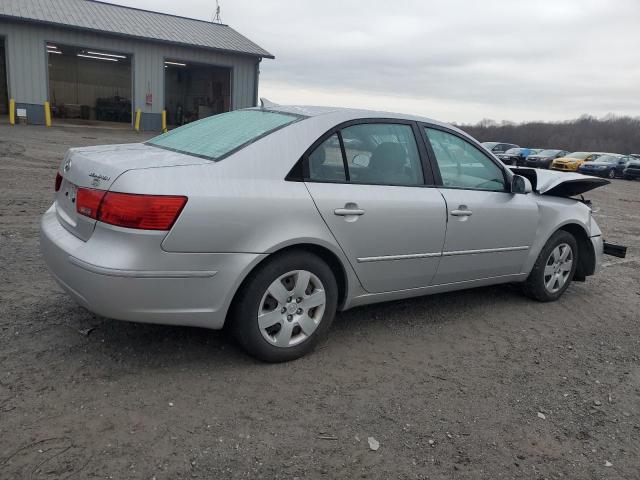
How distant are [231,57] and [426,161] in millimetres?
22757

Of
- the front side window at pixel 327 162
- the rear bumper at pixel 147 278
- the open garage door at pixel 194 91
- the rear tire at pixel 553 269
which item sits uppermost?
the open garage door at pixel 194 91

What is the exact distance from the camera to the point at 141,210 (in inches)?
109

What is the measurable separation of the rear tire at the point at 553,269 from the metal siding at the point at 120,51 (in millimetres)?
21316

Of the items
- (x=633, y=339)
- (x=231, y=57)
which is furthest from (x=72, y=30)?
(x=633, y=339)

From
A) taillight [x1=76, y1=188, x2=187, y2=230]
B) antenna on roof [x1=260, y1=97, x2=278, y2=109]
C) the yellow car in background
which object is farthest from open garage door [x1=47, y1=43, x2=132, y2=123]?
taillight [x1=76, y1=188, x2=187, y2=230]

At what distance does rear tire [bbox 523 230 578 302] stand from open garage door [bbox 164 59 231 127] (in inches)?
936

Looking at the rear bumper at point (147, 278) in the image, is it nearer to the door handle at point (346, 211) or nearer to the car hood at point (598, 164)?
the door handle at point (346, 211)

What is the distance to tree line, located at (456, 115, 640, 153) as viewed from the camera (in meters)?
71.2

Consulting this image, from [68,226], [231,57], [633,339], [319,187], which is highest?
[231,57]

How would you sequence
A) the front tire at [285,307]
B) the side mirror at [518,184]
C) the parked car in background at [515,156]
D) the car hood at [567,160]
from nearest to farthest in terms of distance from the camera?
the front tire at [285,307] → the side mirror at [518,184] → the car hood at [567,160] → the parked car in background at [515,156]

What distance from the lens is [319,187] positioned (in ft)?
11.0

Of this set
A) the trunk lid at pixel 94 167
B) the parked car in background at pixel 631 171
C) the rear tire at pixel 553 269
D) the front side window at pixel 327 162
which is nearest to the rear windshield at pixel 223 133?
the trunk lid at pixel 94 167

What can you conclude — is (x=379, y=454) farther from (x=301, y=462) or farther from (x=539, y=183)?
(x=539, y=183)

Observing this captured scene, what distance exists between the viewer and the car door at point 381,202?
11.2ft
